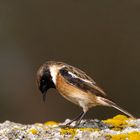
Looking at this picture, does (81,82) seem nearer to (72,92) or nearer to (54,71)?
(72,92)

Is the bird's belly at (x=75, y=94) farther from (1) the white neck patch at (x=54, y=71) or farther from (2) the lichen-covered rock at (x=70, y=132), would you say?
(2) the lichen-covered rock at (x=70, y=132)

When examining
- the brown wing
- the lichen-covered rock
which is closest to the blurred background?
the brown wing

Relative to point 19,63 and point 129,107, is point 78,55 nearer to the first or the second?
point 19,63

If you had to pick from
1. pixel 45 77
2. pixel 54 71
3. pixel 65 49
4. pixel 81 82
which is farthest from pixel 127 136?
pixel 65 49

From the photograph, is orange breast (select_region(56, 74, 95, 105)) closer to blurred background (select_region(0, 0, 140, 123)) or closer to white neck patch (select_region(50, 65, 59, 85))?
white neck patch (select_region(50, 65, 59, 85))

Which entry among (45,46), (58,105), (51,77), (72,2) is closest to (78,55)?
(45,46)

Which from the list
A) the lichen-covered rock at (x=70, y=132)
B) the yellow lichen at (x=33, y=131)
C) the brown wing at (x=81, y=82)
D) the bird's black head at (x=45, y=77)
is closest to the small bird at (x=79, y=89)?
the brown wing at (x=81, y=82)

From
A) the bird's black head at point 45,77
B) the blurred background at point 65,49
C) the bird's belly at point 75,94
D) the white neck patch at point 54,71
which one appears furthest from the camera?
the blurred background at point 65,49

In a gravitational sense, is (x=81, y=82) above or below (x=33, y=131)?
above
